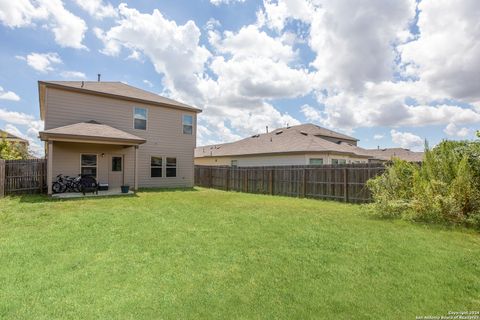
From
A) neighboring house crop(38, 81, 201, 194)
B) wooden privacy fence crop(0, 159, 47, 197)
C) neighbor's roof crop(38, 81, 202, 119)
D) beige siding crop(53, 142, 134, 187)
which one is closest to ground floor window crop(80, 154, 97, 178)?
neighboring house crop(38, 81, 201, 194)

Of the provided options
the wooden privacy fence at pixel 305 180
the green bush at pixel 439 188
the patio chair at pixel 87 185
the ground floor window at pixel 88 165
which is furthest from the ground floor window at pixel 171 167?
the green bush at pixel 439 188

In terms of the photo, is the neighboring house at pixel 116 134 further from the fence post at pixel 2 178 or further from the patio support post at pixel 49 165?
the fence post at pixel 2 178

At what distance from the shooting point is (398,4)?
935 centimetres

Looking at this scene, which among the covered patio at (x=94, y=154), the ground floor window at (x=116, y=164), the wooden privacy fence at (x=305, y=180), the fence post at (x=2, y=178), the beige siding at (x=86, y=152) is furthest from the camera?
the ground floor window at (x=116, y=164)

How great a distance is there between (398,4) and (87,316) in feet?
40.3

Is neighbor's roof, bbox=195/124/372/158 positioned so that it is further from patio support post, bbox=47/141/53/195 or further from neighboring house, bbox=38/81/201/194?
patio support post, bbox=47/141/53/195

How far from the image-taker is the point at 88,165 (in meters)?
13.7

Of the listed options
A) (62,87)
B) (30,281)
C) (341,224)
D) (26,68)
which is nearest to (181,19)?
(62,87)

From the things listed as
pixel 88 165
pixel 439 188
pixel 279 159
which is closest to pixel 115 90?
pixel 88 165

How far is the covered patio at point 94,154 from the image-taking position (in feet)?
37.6

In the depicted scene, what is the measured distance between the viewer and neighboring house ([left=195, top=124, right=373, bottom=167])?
717 inches

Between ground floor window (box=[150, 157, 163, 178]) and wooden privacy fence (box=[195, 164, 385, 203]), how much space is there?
4426mm

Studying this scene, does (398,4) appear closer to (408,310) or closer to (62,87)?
(408,310)

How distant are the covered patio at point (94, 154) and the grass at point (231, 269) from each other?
215 inches
